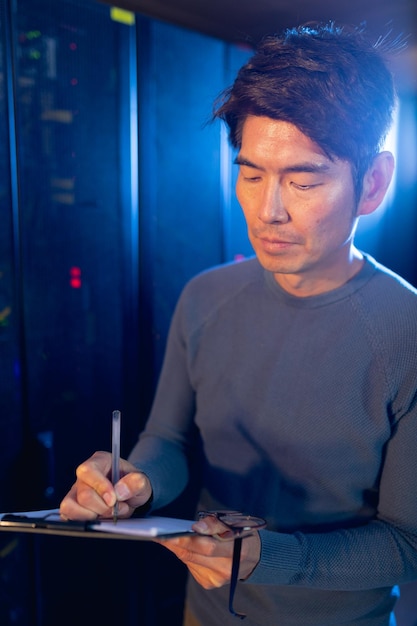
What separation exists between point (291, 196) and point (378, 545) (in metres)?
0.69

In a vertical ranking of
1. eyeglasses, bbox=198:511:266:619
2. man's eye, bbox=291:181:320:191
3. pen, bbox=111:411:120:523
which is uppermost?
man's eye, bbox=291:181:320:191

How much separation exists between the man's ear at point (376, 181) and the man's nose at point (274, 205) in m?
0.17

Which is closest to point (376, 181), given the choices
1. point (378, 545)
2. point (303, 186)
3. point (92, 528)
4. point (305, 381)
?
point (303, 186)

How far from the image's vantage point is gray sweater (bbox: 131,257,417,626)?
1.11 meters

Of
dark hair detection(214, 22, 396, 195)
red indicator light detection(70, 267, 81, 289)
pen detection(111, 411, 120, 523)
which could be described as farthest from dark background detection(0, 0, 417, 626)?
pen detection(111, 411, 120, 523)

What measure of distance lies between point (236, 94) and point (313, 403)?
25.4 inches

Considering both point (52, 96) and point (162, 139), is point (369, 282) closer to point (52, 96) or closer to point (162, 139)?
point (162, 139)

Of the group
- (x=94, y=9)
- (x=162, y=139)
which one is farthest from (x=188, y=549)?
(x=94, y=9)

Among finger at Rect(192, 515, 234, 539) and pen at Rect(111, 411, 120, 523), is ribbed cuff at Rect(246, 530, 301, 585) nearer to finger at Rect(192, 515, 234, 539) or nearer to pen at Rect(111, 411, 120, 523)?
finger at Rect(192, 515, 234, 539)

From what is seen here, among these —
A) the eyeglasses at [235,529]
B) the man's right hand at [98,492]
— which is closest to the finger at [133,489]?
the man's right hand at [98,492]

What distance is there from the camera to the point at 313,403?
1.19 m

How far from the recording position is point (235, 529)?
0.92m

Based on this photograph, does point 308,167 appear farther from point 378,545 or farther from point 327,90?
point 378,545

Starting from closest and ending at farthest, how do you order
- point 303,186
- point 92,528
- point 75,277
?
point 92,528, point 303,186, point 75,277
